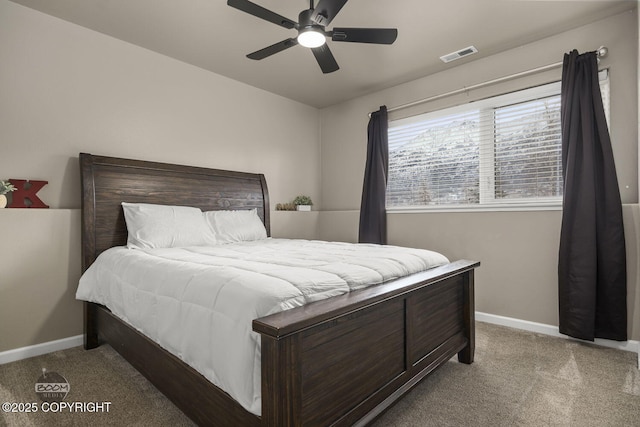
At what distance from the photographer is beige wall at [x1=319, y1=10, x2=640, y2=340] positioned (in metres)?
2.55

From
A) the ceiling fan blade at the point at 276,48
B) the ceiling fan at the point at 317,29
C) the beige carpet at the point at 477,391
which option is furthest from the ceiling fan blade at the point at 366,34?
the beige carpet at the point at 477,391

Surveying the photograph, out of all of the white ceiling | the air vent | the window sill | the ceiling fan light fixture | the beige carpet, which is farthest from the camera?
the air vent

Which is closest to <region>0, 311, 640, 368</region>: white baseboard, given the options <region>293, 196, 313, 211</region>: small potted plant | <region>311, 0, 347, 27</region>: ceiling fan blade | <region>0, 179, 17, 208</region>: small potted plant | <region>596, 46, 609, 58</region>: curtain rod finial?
<region>0, 179, 17, 208</region>: small potted plant

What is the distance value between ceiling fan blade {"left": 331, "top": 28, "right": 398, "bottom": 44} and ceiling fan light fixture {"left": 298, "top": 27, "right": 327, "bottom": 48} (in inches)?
3.4

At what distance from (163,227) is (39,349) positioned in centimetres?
121

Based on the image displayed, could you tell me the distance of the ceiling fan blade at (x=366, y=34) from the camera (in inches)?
86.0

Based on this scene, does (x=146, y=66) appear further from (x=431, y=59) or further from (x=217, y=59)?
(x=431, y=59)

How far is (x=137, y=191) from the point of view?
294 centimetres

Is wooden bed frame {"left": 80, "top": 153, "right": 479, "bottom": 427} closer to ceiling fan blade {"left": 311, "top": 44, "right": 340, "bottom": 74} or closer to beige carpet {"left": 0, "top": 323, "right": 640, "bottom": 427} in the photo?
beige carpet {"left": 0, "top": 323, "right": 640, "bottom": 427}

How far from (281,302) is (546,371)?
1.96 m

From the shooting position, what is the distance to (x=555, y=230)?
2846 millimetres

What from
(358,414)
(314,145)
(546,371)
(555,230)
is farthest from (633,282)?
(314,145)

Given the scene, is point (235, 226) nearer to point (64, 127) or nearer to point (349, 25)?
point (64, 127)

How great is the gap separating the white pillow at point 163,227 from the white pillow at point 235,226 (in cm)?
16
